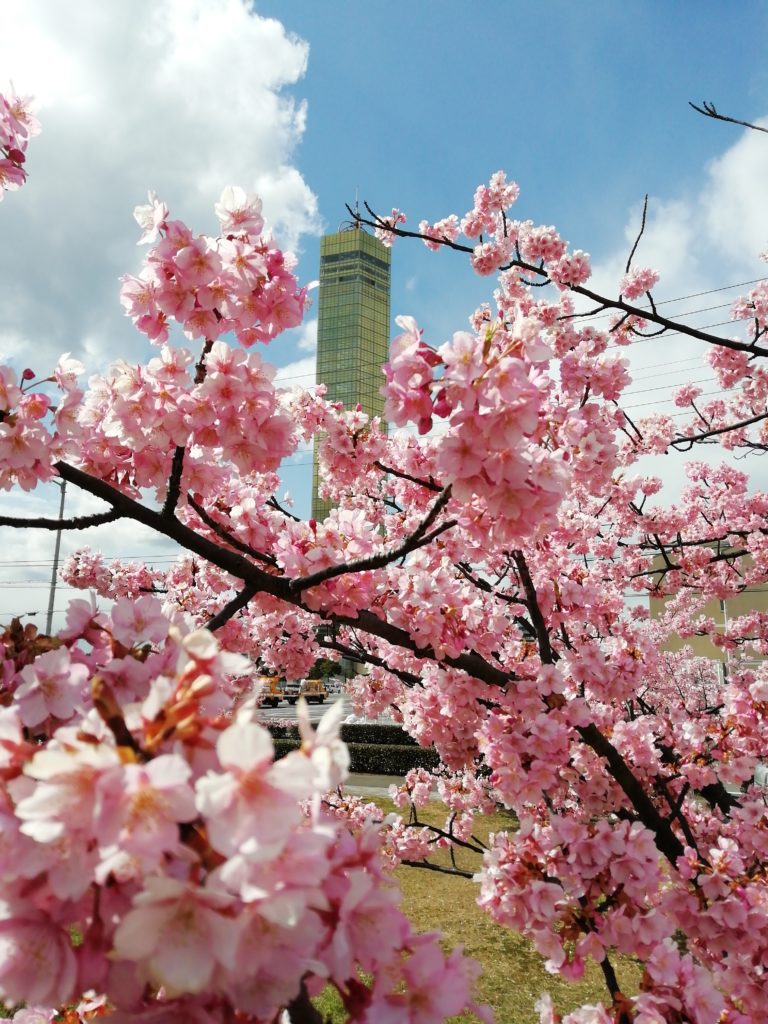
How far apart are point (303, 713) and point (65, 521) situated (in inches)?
69.0

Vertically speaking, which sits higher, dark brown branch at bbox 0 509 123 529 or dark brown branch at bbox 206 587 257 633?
dark brown branch at bbox 0 509 123 529

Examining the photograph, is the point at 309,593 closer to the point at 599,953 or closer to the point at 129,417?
the point at 129,417

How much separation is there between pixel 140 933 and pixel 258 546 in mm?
2332

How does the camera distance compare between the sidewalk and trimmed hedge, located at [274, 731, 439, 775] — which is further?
trimmed hedge, located at [274, 731, 439, 775]

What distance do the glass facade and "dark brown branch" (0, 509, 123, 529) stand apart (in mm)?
66831

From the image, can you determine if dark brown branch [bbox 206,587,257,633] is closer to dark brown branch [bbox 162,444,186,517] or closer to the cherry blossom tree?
the cherry blossom tree

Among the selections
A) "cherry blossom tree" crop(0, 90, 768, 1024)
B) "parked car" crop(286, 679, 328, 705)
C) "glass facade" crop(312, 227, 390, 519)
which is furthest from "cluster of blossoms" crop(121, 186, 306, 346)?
"glass facade" crop(312, 227, 390, 519)

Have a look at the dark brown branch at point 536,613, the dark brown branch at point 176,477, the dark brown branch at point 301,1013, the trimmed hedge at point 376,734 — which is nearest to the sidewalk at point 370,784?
the trimmed hedge at point 376,734

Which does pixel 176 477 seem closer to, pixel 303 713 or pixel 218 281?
pixel 218 281

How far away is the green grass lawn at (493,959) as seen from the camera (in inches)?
189

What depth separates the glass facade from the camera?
234ft

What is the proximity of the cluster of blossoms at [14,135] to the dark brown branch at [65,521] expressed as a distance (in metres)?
1.71

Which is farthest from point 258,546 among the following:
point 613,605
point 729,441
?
point 729,441

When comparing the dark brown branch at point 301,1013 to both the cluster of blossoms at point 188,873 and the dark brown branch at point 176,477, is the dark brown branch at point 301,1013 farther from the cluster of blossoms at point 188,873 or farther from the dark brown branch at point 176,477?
the dark brown branch at point 176,477
